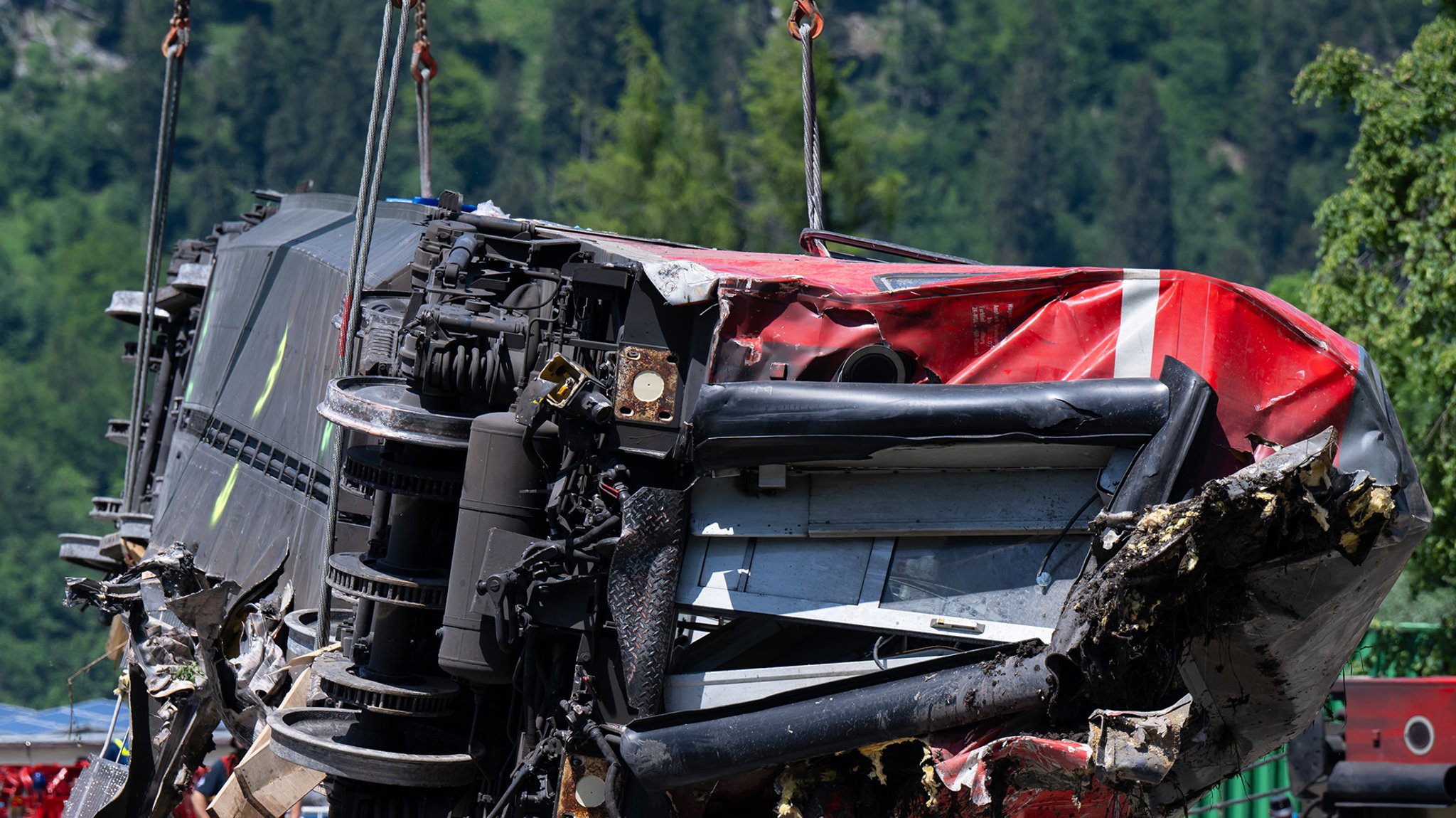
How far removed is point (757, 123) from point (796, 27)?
1933 inches

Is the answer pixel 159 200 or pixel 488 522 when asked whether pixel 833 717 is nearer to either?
pixel 488 522

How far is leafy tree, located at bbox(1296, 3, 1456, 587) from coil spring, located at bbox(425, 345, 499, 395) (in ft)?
47.2

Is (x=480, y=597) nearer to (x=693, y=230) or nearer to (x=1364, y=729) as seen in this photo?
(x=1364, y=729)

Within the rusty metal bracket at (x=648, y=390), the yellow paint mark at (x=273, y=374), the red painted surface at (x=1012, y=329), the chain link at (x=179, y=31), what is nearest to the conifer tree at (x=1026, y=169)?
the chain link at (x=179, y=31)

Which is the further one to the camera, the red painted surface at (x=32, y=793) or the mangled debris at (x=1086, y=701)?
the red painted surface at (x=32, y=793)

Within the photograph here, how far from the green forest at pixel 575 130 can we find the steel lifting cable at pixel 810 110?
5399 cm

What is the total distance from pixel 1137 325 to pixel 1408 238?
1504cm

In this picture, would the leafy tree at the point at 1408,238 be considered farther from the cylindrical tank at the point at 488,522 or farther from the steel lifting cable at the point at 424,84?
the cylindrical tank at the point at 488,522

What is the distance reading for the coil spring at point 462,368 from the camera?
27.8 feet

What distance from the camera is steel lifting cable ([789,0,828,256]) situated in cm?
1112

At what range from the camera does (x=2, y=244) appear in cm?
10875

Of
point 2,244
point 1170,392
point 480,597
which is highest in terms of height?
point 1170,392

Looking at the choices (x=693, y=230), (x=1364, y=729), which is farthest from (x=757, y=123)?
(x=1364, y=729)

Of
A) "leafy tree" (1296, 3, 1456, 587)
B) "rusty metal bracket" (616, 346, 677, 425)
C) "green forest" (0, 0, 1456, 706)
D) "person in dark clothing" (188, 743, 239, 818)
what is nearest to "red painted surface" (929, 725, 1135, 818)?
"rusty metal bracket" (616, 346, 677, 425)
